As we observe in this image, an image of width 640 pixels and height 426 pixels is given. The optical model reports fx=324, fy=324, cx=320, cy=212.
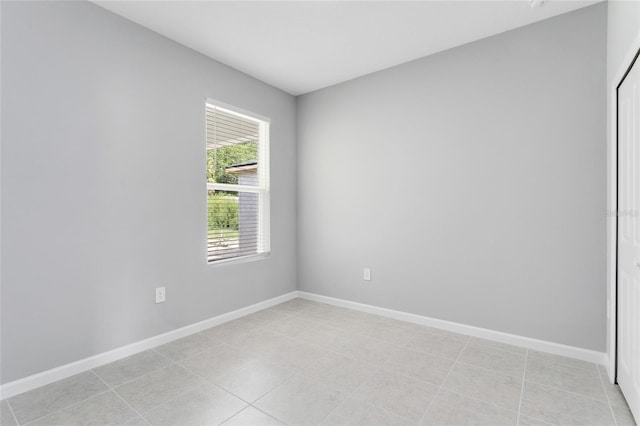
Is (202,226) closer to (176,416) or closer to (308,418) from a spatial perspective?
(176,416)

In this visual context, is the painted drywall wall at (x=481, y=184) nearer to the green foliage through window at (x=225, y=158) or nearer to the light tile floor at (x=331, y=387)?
the light tile floor at (x=331, y=387)

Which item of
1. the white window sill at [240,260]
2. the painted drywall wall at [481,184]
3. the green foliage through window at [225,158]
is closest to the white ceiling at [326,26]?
the painted drywall wall at [481,184]

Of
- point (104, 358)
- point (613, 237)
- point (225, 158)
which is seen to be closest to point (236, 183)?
point (225, 158)

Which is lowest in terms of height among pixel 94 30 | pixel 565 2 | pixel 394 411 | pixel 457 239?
pixel 394 411

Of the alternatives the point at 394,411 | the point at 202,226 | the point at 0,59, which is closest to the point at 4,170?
the point at 0,59

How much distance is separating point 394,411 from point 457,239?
169cm

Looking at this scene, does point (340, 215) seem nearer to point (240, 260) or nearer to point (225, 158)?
point (240, 260)

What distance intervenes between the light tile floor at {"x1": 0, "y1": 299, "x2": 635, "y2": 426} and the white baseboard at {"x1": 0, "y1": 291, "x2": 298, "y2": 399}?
6 cm

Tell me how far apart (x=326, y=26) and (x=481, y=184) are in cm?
187

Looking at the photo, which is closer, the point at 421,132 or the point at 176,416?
the point at 176,416

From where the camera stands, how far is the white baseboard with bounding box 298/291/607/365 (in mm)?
2391

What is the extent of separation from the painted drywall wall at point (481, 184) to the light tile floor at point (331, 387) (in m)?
0.48

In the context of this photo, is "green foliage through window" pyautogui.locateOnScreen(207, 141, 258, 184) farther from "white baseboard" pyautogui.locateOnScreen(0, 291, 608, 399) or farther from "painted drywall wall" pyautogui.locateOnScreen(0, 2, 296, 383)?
"white baseboard" pyautogui.locateOnScreen(0, 291, 608, 399)

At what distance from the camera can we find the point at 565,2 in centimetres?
232
